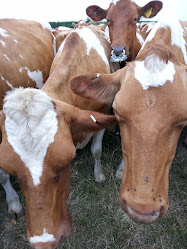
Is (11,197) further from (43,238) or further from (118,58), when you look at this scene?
(118,58)

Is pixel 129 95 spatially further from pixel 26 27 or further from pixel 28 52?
pixel 26 27

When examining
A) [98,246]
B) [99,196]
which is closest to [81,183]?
[99,196]

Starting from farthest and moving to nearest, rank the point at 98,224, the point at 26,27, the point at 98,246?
the point at 26,27
the point at 98,224
the point at 98,246

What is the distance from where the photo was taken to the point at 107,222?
11.2ft

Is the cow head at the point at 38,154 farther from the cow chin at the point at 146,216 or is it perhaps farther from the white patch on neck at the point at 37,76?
the white patch on neck at the point at 37,76

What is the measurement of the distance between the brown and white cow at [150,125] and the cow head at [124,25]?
1886 mm

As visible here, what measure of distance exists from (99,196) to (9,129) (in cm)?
240

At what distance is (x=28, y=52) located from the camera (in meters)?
4.32

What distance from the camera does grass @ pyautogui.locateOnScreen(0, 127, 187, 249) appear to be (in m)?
3.14

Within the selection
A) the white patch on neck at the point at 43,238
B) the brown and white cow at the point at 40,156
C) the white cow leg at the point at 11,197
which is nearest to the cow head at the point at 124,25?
the brown and white cow at the point at 40,156

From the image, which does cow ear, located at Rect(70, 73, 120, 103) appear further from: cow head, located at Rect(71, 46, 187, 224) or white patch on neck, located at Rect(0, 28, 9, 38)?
white patch on neck, located at Rect(0, 28, 9, 38)

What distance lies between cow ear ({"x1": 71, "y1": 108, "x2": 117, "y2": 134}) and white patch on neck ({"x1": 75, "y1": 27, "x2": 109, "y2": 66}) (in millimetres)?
1557

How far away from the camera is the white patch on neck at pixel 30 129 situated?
1.89 m

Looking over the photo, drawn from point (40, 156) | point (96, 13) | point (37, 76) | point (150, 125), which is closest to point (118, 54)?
point (37, 76)
